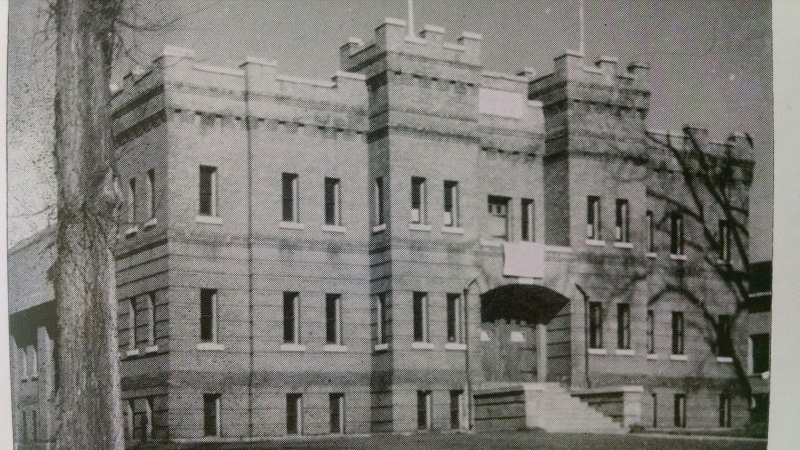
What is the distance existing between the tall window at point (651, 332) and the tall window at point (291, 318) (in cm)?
320

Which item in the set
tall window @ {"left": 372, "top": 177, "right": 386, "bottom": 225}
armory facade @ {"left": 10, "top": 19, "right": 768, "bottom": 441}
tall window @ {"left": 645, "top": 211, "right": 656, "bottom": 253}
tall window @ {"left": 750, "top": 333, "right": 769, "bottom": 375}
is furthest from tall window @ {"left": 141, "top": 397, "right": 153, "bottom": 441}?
tall window @ {"left": 750, "top": 333, "right": 769, "bottom": 375}

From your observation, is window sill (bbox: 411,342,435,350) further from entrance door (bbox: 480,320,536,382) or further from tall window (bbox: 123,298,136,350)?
tall window (bbox: 123,298,136,350)

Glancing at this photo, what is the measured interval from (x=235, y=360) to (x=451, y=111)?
2.66 meters

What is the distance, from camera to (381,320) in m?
9.05

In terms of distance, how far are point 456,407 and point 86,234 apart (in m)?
3.21

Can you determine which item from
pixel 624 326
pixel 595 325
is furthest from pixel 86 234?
pixel 624 326

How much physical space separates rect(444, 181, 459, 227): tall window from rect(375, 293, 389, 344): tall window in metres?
0.83

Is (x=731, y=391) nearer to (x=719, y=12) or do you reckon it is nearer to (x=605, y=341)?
(x=605, y=341)

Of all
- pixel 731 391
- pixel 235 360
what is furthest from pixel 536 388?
pixel 235 360

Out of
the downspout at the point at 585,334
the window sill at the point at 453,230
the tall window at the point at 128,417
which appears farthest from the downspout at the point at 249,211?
the downspout at the point at 585,334

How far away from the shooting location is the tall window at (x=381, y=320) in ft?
29.6

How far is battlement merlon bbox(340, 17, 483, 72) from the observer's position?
29.7 feet

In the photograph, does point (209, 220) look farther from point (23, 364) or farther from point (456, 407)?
point (456, 407)

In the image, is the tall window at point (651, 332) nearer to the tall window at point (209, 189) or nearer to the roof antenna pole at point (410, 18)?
the roof antenna pole at point (410, 18)
